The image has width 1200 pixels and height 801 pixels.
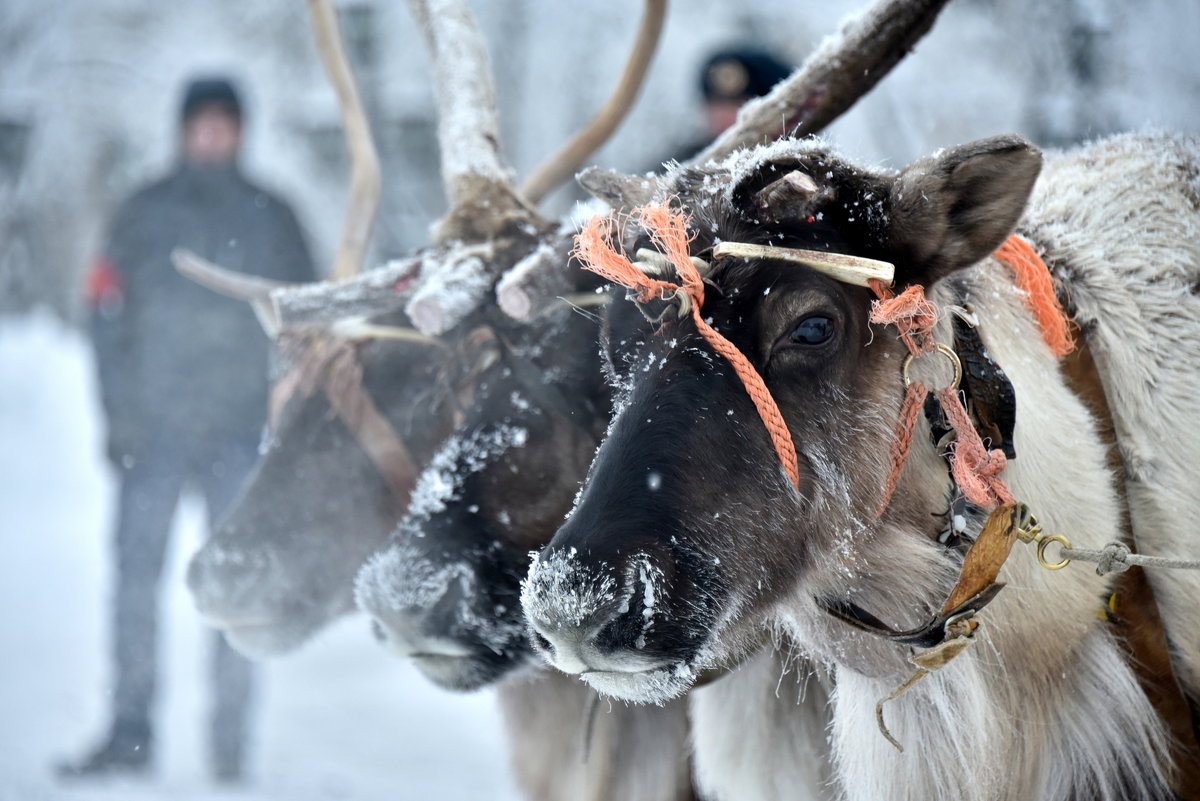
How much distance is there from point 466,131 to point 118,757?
10.2 ft

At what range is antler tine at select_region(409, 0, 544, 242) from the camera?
2861 mm

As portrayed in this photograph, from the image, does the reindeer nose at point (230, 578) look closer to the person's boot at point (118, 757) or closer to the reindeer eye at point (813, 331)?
the reindeer eye at point (813, 331)

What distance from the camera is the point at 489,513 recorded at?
7.89 feet

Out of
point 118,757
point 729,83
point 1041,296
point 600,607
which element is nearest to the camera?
point 600,607

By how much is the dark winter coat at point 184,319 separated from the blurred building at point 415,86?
2.33 meters

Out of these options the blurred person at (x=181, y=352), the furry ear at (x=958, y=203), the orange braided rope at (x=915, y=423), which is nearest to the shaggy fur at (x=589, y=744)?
the orange braided rope at (x=915, y=423)

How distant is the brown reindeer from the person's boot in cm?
348

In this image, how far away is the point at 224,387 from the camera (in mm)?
5031

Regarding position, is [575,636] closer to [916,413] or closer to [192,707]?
[916,413]

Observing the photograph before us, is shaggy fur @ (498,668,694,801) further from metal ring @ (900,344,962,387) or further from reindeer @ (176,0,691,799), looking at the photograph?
metal ring @ (900,344,962,387)

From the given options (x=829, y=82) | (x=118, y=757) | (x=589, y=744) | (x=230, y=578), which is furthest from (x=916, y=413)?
(x=118, y=757)

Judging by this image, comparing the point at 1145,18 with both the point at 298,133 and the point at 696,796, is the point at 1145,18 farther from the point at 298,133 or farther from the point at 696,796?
the point at 298,133

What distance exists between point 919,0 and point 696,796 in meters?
1.91

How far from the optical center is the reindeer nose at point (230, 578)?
2822mm
